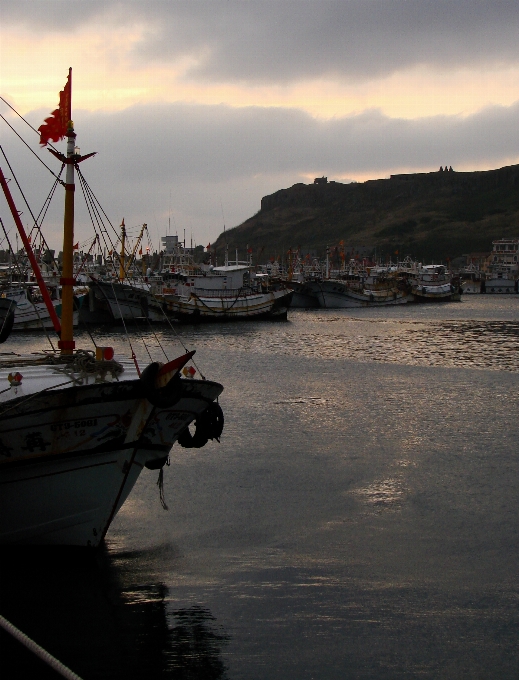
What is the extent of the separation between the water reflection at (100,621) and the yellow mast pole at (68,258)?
149 inches

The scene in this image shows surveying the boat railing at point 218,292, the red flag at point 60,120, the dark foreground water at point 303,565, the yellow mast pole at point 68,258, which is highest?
the red flag at point 60,120

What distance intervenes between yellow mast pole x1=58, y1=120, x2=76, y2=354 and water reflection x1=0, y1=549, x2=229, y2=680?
378 cm

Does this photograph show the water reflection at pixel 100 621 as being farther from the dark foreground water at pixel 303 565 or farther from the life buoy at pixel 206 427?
the life buoy at pixel 206 427

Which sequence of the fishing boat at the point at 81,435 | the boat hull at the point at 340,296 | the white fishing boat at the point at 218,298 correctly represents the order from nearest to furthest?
the fishing boat at the point at 81,435 < the white fishing boat at the point at 218,298 < the boat hull at the point at 340,296

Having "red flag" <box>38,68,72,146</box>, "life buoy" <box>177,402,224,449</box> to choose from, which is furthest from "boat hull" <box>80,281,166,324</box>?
"life buoy" <box>177,402,224,449</box>

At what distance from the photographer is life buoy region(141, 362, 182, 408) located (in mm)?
11000

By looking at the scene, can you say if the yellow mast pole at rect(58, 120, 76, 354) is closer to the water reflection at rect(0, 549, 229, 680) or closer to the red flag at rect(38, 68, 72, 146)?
the red flag at rect(38, 68, 72, 146)

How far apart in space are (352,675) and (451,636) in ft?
5.49

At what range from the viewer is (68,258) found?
13.1 metres

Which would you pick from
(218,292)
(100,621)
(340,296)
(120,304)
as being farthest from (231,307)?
(100,621)

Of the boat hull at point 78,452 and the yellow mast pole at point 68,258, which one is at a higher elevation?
the yellow mast pole at point 68,258

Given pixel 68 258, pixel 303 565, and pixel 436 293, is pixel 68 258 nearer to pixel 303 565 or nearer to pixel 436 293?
pixel 303 565

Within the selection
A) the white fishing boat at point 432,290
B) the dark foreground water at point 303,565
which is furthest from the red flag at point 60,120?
the white fishing boat at point 432,290

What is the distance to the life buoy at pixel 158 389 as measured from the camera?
11000mm
